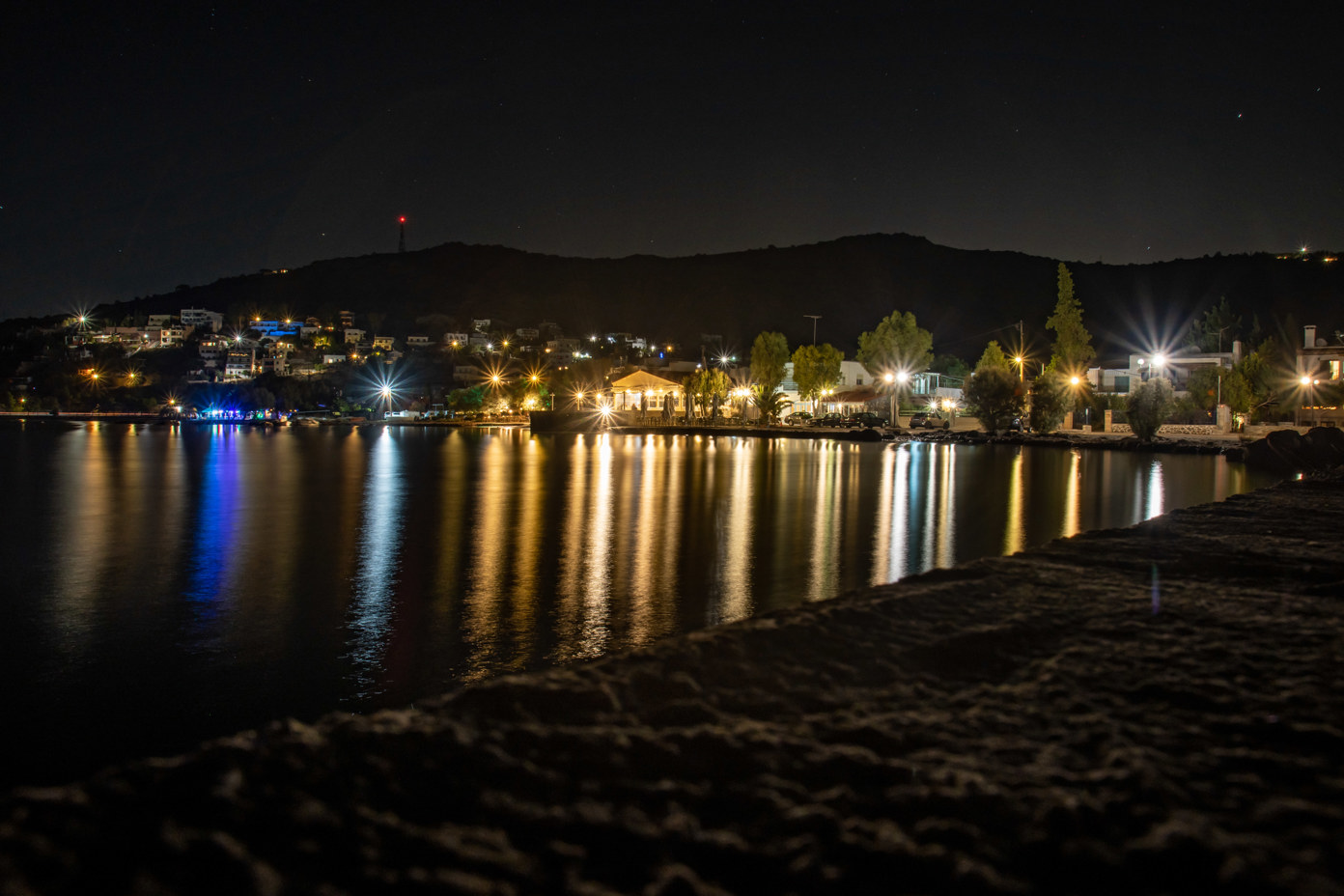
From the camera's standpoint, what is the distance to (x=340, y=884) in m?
2.14

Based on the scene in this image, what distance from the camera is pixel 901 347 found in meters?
65.8

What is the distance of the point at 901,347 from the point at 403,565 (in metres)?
60.2

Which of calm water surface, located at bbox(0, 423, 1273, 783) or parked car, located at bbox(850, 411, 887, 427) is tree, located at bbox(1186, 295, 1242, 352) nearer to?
parked car, located at bbox(850, 411, 887, 427)

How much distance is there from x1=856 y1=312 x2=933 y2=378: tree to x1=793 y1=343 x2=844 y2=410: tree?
4.28 m

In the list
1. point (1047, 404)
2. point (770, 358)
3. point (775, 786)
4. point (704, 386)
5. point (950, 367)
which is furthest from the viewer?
point (950, 367)

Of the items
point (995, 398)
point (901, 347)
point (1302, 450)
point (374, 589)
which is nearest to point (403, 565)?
point (374, 589)

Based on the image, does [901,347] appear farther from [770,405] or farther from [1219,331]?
[1219,331]

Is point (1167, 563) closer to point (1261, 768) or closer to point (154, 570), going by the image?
point (1261, 768)

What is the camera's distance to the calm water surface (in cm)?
585

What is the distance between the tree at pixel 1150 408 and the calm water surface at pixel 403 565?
1174 centimetres

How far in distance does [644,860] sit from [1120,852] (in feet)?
4.28

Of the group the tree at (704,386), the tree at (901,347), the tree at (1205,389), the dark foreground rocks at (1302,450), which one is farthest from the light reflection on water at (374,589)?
the tree at (901,347)

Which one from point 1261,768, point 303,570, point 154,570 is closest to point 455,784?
point 1261,768

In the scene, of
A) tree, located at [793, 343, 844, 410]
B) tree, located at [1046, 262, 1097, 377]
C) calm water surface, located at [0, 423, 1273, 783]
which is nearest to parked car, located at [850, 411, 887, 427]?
tree, located at [1046, 262, 1097, 377]
